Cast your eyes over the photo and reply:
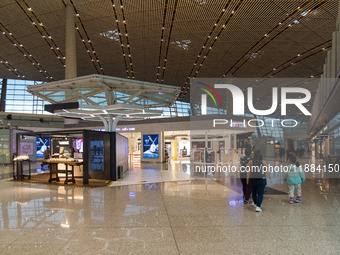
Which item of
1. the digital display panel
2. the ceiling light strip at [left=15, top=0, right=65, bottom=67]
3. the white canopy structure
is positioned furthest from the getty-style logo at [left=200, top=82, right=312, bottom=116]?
the ceiling light strip at [left=15, top=0, right=65, bottom=67]

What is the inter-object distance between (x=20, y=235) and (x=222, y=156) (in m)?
7.82

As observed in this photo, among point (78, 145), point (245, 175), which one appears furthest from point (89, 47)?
point (245, 175)

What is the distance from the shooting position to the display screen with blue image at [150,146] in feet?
84.0

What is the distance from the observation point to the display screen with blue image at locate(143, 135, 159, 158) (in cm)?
2561

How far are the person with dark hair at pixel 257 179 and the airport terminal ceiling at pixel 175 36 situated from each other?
10.6 meters

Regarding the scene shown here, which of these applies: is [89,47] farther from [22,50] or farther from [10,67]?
[10,67]

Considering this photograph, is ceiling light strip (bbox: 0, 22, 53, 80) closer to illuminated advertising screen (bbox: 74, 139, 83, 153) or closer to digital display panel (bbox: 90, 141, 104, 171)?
illuminated advertising screen (bbox: 74, 139, 83, 153)

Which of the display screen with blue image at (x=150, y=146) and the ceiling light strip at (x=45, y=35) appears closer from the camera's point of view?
the ceiling light strip at (x=45, y=35)

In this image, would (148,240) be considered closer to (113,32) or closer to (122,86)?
(122,86)

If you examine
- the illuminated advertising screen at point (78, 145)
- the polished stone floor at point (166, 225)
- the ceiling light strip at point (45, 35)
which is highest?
the ceiling light strip at point (45, 35)

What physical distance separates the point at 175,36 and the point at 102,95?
661cm

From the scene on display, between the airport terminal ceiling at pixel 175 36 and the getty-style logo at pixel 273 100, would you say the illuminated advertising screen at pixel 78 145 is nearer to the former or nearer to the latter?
the airport terminal ceiling at pixel 175 36

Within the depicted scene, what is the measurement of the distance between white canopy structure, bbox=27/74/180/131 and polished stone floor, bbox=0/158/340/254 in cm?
624

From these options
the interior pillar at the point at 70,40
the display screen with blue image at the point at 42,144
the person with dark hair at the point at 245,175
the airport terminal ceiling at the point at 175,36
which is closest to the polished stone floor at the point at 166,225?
the person with dark hair at the point at 245,175
